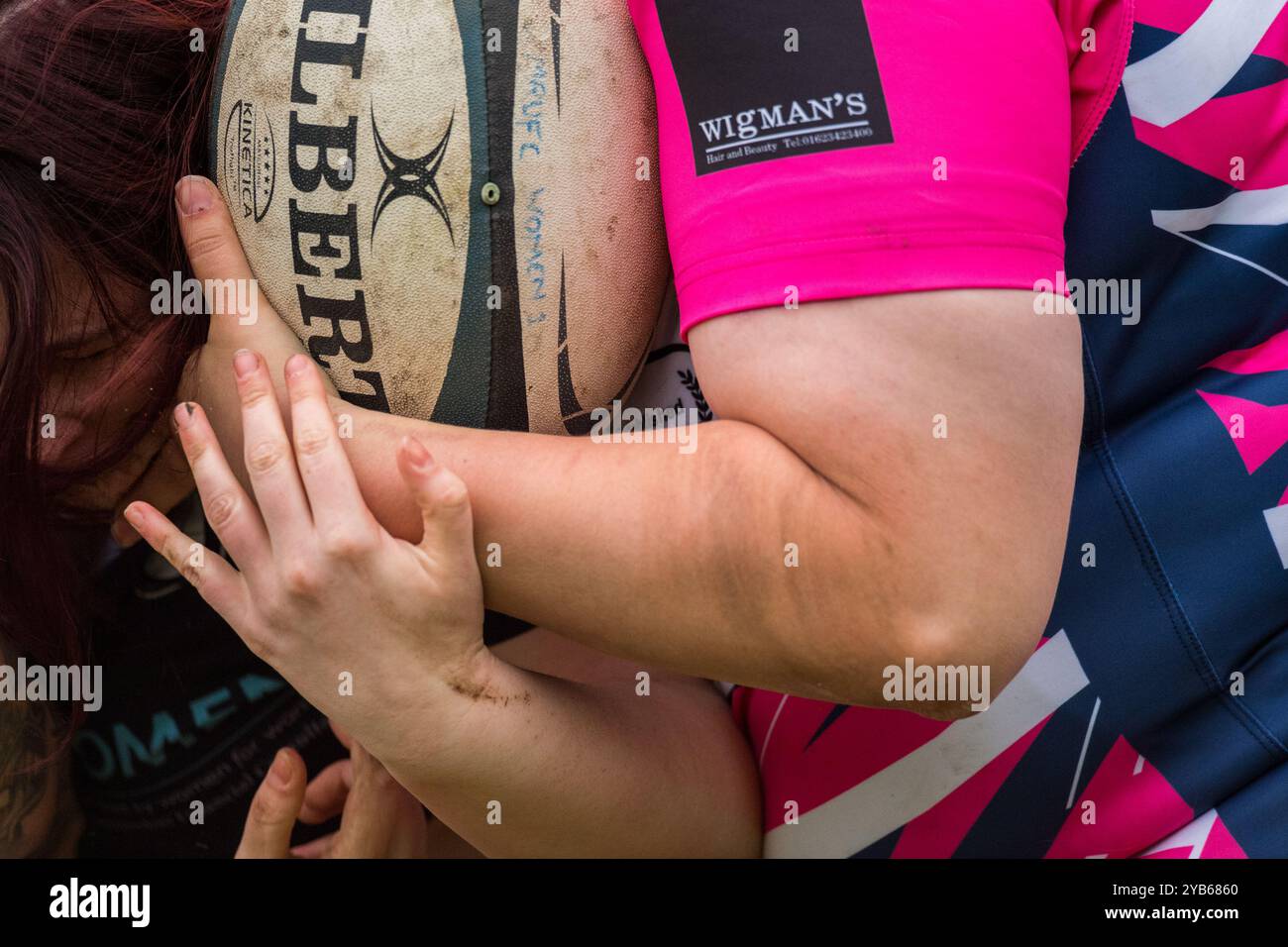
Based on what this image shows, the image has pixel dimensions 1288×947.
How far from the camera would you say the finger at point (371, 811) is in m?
1.28

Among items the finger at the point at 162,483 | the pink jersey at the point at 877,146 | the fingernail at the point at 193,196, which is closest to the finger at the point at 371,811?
the finger at the point at 162,483

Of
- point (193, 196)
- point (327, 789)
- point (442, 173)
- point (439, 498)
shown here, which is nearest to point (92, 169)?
point (193, 196)

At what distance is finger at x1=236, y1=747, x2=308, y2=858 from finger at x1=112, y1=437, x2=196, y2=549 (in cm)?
31

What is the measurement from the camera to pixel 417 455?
85 cm

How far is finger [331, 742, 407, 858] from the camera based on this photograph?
128 cm

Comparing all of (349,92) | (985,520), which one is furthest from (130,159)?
Answer: (985,520)

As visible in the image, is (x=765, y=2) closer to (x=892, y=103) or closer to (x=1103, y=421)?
(x=892, y=103)

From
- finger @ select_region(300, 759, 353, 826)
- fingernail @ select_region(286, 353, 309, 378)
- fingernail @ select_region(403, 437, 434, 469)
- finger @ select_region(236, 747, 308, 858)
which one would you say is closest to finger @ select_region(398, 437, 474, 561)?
fingernail @ select_region(403, 437, 434, 469)

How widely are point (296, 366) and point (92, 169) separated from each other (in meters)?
0.28

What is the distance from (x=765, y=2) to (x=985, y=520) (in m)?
0.39

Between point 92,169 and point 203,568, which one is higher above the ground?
point 92,169

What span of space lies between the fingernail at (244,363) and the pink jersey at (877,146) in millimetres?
388

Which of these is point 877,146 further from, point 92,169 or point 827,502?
point 92,169

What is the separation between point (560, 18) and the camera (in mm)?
925
